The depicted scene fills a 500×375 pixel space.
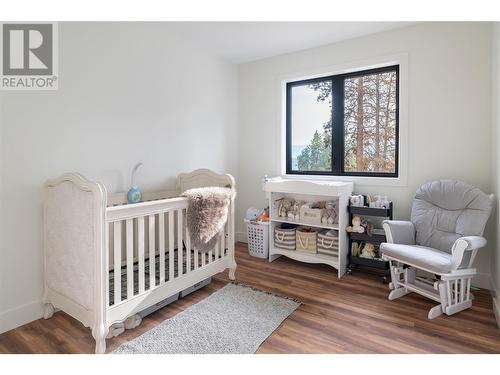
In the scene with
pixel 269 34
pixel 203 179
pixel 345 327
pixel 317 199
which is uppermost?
pixel 269 34

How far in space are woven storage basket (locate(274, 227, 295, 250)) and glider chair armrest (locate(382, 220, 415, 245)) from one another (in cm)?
100

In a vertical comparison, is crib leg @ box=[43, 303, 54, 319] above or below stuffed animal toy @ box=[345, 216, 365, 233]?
below

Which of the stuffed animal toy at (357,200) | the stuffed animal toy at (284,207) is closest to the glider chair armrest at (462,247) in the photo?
the stuffed animal toy at (357,200)

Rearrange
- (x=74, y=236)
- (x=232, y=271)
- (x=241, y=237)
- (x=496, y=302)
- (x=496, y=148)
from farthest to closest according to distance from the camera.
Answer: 1. (x=241, y=237)
2. (x=232, y=271)
3. (x=496, y=148)
4. (x=496, y=302)
5. (x=74, y=236)

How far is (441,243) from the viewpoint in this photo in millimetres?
2318

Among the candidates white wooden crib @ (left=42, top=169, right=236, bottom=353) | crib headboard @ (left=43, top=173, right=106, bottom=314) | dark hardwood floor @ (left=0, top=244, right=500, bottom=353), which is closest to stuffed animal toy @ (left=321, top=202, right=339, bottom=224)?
dark hardwood floor @ (left=0, top=244, right=500, bottom=353)

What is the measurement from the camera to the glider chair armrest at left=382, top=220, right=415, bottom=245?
7.77 ft

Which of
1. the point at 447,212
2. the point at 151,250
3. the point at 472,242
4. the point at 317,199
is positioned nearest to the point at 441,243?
the point at 447,212

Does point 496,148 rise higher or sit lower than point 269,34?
lower

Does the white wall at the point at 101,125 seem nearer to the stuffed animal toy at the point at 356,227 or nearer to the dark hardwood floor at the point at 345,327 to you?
the dark hardwood floor at the point at 345,327

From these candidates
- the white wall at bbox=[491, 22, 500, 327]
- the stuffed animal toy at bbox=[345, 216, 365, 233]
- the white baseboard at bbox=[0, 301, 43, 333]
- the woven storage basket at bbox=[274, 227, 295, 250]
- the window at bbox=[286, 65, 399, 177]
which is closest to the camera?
the white baseboard at bbox=[0, 301, 43, 333]

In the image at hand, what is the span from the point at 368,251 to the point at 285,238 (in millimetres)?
835

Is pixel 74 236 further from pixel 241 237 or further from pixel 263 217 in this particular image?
pixel 241 237

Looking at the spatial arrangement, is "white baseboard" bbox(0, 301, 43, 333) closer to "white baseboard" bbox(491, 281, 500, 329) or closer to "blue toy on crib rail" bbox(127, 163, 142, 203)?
"blue toy on crib rail" bbox(127, 163, 142, 203)
